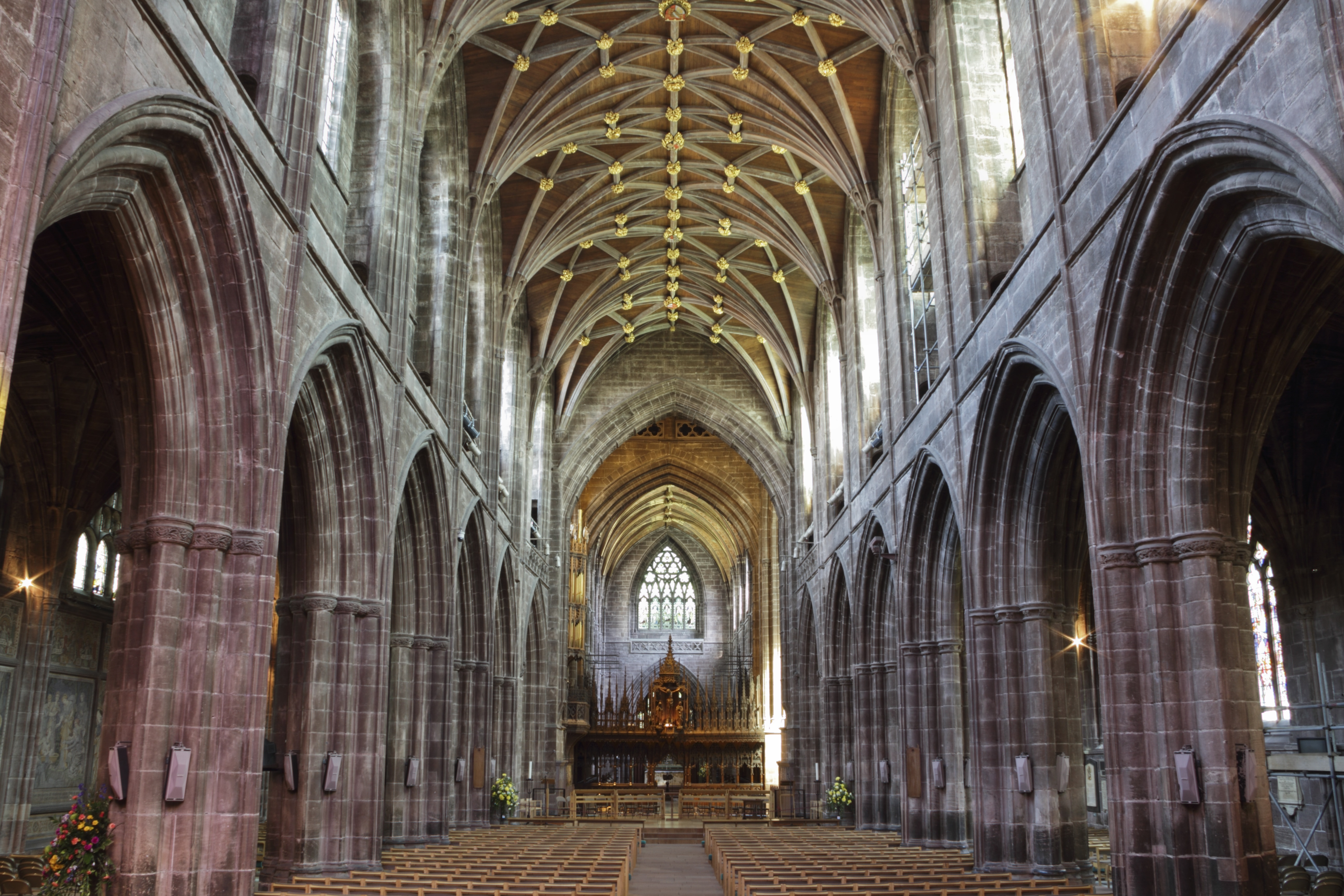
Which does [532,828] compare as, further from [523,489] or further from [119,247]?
[119,247]

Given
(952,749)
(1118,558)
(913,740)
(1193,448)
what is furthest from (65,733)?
(1193,448)

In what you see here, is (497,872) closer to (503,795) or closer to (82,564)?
(82,564)

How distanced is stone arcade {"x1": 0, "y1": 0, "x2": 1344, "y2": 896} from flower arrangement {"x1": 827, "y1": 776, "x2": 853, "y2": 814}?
4.34 feet

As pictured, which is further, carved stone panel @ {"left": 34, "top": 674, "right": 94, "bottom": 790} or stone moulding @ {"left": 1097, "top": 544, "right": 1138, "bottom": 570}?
carved stone panel @ {"left": 34, "top": 674, "right": 94, "bottom": 790}

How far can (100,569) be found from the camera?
20.7m

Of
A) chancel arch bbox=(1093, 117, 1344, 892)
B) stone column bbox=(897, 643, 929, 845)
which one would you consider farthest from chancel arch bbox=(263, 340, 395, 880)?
stone column bbox=(897, 643, 929, 845)

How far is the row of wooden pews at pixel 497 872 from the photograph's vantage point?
33.2ft

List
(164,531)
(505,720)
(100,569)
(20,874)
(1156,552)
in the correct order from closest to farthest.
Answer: (164,531) < (1156,552) < (20,874) < (100,569) < (505,720)

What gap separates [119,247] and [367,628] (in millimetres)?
7260

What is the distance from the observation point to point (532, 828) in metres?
25.2

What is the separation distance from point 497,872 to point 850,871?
4.12 metres

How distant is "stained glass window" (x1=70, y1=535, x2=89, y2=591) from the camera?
65.2 ft

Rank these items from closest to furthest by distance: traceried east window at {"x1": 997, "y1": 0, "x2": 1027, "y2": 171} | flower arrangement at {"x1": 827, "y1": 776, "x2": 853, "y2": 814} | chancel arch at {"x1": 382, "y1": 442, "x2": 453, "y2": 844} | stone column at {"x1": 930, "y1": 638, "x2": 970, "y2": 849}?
traceried east window at {"x1": 997, "y1": 0, "x2": 1027, "y2": 171} → chancel arch at {"x1": 382, "y1": 442, "x2": 453, "y2": 844} → stone column at {"x1": 930, "y1": 638, "x2": 970, "y2": 849} → flower arrangement at {"x1": 827, "y1": 776, "x2": 853, "y2": 814}

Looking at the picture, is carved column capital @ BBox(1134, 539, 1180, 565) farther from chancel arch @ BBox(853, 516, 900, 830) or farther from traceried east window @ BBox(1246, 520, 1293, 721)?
chancel arch @ BBox(853, 516, 900, 830)
